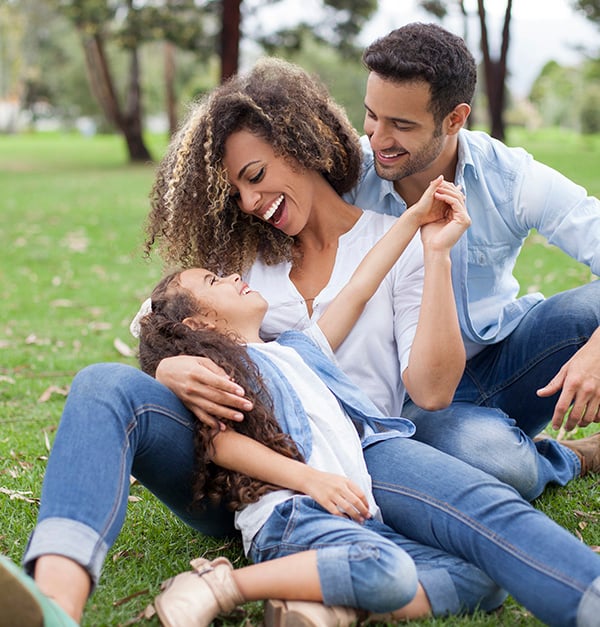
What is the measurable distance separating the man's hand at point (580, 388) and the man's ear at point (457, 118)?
0.97 meters

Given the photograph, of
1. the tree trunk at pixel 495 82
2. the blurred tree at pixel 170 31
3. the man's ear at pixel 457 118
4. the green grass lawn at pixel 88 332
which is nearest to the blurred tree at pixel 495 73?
the tree trunk at pixel 495 82

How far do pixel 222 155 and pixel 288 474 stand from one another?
1229mm

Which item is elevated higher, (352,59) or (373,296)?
(373,296)

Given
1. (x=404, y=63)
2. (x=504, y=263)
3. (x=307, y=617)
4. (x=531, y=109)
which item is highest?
(x=404, y=63)

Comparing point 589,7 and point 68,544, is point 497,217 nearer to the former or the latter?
point 68,544

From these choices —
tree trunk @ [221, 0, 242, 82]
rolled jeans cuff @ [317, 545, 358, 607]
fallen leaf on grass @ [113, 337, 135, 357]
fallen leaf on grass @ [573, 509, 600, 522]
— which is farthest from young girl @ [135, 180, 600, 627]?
tree trunk @ [221, 0, 242, 82]

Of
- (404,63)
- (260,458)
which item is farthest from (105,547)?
(404,63)

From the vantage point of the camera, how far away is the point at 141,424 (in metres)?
2.54

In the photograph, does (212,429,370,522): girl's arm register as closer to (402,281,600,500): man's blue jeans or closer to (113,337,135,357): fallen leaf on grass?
(402,281,600,500): man's blue jeans

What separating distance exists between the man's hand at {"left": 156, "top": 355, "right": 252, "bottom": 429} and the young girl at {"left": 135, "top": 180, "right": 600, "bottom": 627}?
58 mm

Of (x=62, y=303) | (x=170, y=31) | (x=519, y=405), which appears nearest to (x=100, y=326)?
(x=62, y=303)

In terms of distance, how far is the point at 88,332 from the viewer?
709 cm

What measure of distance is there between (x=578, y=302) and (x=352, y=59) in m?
A: 19.5

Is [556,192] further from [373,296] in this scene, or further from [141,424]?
[141,424]
